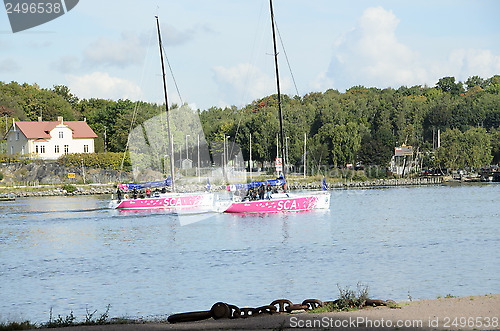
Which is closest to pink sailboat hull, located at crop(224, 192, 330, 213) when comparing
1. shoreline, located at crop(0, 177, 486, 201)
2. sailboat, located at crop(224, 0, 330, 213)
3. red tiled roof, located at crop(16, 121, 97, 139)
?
sailboat, located at crop(224, 0, 330, 213)

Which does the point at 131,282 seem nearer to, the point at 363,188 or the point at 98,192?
the point at 98,192

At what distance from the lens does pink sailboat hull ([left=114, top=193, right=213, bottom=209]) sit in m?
58.6

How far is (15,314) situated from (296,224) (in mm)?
28201

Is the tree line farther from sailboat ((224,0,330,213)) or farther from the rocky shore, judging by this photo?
sailboat ((224,0,330,213))

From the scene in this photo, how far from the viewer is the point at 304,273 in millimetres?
25344

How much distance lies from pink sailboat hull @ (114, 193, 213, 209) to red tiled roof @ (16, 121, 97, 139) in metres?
58.2

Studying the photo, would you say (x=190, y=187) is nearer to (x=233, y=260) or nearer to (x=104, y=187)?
(x=104, y=187)

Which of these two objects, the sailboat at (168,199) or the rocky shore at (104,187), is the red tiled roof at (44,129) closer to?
the rocky shore at (104,187)

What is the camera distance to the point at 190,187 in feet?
299

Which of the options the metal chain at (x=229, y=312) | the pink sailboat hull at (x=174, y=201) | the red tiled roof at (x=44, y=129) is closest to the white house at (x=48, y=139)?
the red tiled roof at (x=44, y=129)

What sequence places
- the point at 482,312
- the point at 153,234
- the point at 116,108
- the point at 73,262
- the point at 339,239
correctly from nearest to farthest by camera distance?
1. the point at 482,312
2. the point at 73,262
3. the point at 339,239
4. the point at 153,234
5. the point at 116,108

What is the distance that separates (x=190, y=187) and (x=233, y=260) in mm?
61833

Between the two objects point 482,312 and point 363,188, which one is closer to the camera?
point 482,312

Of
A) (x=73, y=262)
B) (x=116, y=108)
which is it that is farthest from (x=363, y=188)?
(x=73, y=262)
